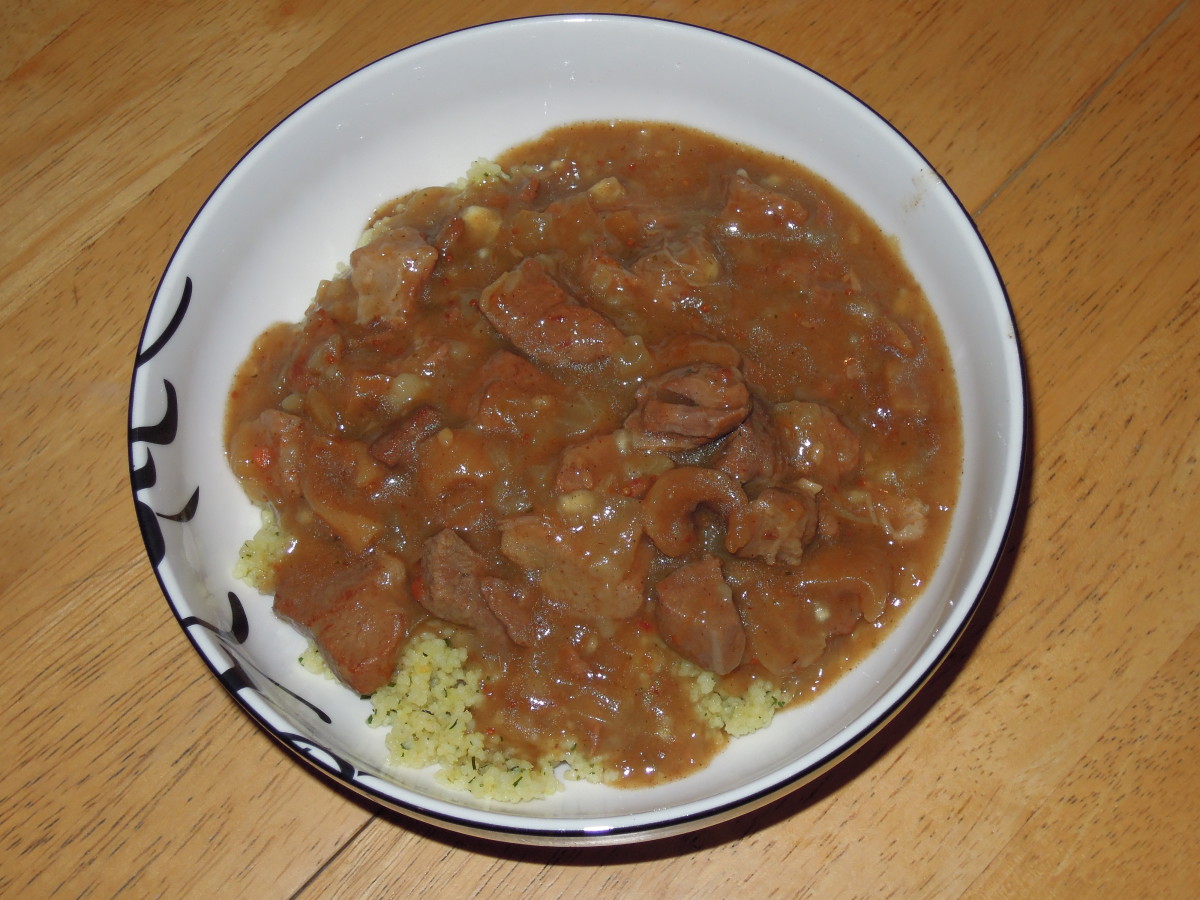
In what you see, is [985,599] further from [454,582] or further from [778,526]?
[454,582]

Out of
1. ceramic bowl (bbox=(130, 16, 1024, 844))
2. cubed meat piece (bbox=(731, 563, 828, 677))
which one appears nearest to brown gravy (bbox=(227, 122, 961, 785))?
cubed meat piece (bbox=(731, 563, 828, 677))

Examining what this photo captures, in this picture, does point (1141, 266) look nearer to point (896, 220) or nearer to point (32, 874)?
point (896, 220)

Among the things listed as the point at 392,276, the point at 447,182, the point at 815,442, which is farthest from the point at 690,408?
the point at 447,182

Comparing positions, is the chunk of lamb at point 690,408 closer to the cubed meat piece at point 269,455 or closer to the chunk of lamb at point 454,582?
the chunk of lamb at point 454,582

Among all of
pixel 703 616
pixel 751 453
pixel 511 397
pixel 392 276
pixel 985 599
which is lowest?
pixel 985 599

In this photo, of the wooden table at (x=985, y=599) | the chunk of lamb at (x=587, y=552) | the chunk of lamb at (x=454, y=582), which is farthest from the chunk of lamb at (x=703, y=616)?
the wooden table at (x=985, y=599)

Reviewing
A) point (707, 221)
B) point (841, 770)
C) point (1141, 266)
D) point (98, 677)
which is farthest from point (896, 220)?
point (98, 677)
